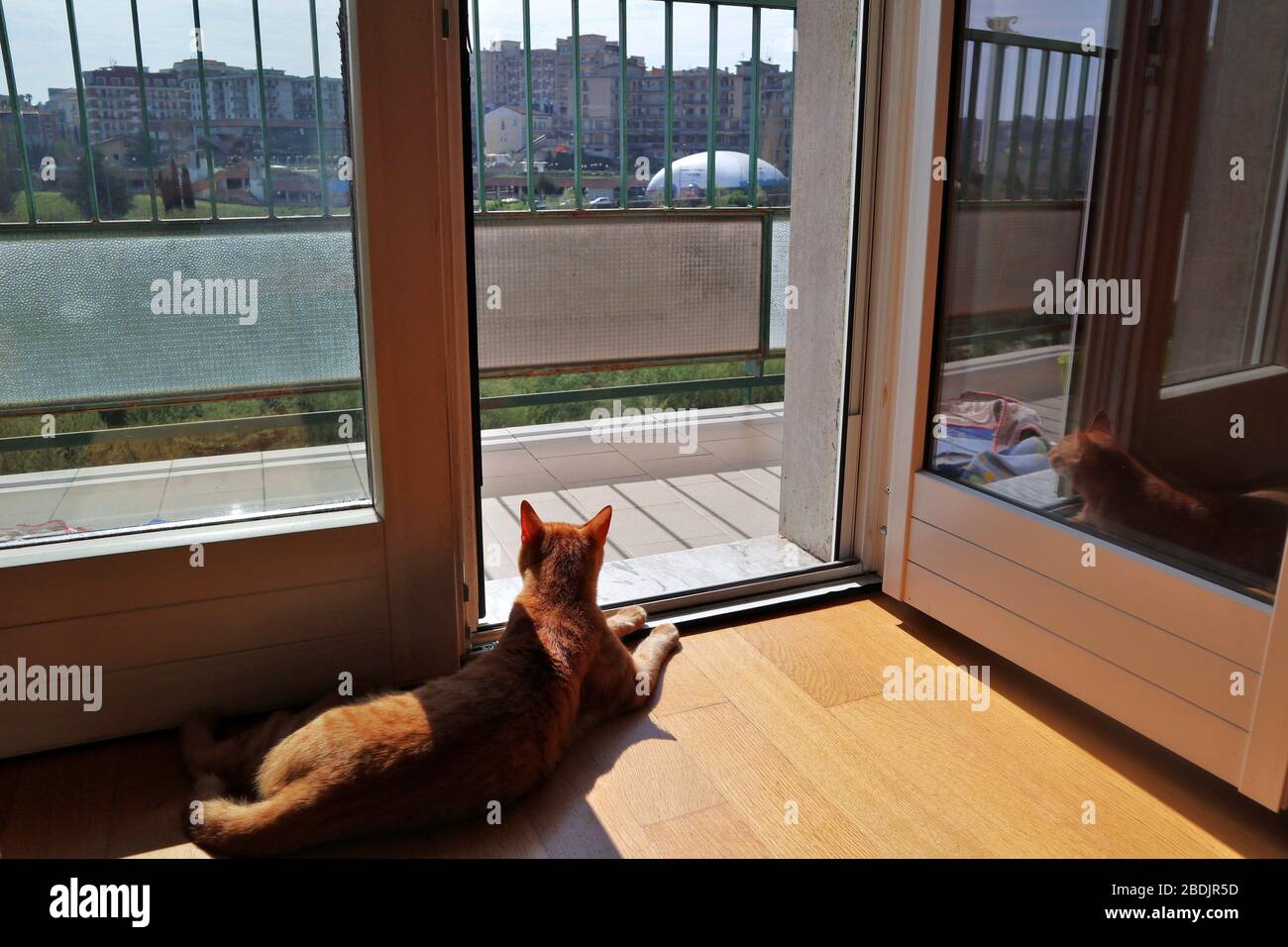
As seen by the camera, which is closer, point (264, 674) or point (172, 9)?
point (172, 9)

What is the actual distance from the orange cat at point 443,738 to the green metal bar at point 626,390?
213 centimetres

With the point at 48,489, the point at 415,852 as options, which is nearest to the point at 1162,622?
the point at 415,852

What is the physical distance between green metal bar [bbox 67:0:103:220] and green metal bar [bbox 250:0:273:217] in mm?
309

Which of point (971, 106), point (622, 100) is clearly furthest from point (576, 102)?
point (971, 106)

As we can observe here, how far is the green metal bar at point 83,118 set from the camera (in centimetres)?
179

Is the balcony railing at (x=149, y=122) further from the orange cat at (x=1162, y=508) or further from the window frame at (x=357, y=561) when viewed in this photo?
the orange cat at (x=1162, y=508)

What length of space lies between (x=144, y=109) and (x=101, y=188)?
176mm

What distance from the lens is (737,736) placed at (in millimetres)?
2033

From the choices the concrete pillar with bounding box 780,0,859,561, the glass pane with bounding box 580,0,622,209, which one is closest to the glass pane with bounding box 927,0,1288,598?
the concrete pillar with bounding box 780,0,859,561

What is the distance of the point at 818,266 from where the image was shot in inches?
110

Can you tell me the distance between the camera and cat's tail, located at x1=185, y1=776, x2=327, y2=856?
156 centimetres
